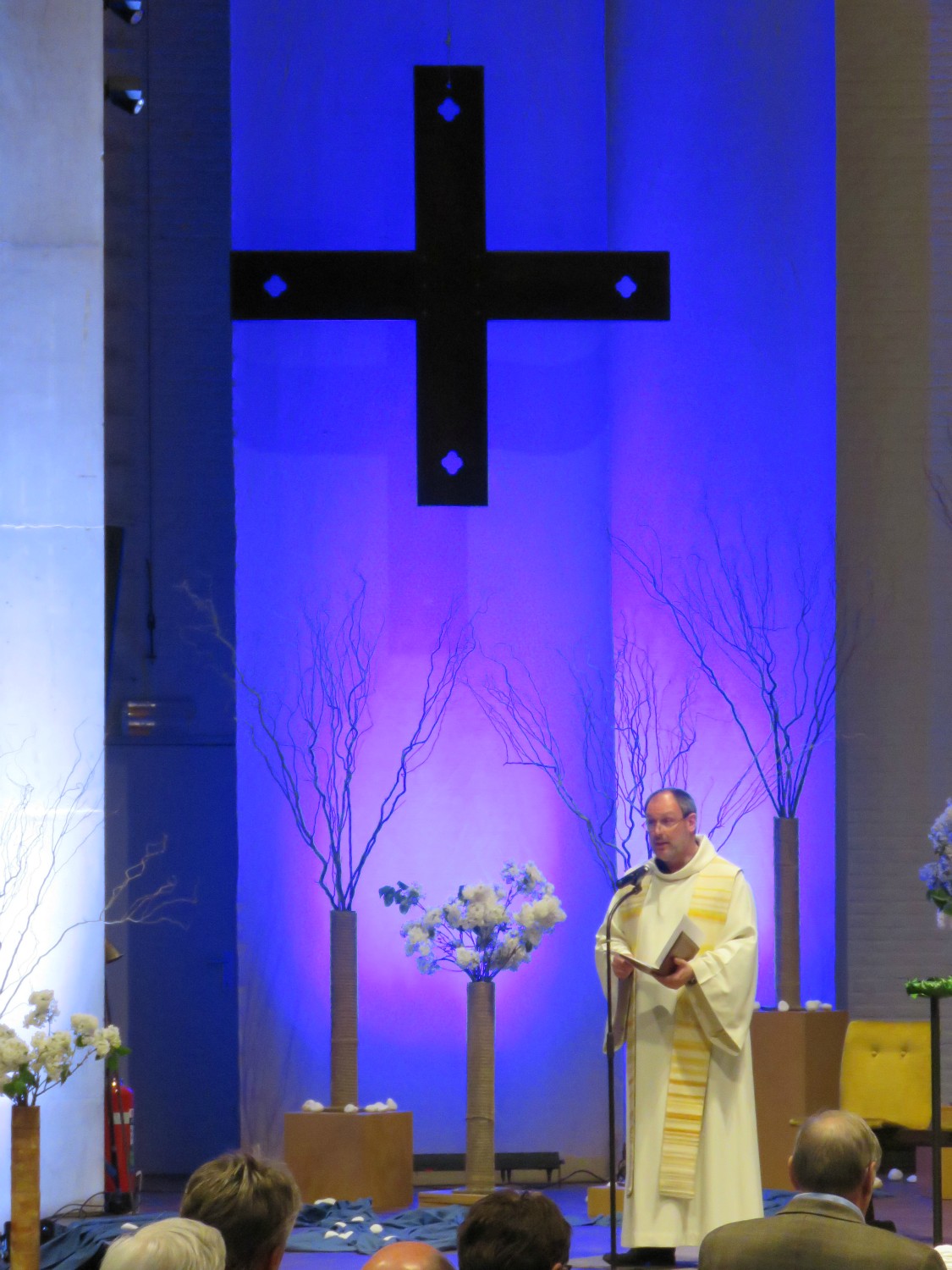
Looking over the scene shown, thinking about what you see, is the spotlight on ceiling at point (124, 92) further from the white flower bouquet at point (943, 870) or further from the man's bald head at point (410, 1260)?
the man's bald head at point (410, 1260)

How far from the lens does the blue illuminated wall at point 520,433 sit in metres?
→ 8.94

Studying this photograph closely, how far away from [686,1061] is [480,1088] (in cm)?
203

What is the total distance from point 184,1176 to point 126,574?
317 cm

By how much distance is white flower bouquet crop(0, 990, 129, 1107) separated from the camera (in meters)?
6.03

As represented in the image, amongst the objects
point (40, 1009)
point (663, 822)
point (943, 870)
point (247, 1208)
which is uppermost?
point (663, 822)

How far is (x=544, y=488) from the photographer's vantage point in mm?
9195

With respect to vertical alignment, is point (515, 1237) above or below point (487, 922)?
above

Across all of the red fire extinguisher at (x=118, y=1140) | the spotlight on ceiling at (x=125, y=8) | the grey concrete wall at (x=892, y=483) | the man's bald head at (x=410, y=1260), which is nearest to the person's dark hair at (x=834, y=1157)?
the man's bald head at (x=410, y=1260)

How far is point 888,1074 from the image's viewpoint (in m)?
7.79

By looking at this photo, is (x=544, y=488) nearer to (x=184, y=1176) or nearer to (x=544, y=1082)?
(x=544, y=1082)

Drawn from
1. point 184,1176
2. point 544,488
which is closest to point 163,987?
point 184,1176

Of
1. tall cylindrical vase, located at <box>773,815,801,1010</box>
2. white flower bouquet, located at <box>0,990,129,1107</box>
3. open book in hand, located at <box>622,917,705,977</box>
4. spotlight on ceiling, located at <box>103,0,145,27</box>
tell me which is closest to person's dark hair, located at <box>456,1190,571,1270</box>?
open book in hand, located at <box>622,917,705,977</box>

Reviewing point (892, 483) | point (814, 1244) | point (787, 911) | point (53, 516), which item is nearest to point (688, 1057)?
point (787, 911)

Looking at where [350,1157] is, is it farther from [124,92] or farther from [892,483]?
[124,92]
